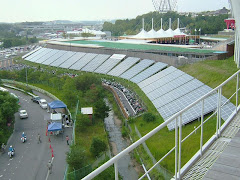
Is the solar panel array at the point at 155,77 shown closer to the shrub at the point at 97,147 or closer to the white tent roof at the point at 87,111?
the shrub at the point at 97,147

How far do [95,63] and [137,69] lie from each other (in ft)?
18.0

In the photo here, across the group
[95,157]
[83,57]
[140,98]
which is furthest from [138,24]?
[95,157]

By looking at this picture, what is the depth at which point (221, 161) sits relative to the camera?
2.26 metres

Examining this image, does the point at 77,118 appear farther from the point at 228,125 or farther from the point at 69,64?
the point at 69,64

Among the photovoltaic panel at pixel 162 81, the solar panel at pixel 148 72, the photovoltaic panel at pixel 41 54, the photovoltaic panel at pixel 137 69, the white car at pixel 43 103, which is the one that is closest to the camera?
the photovoltaic panel at pixel 162 81

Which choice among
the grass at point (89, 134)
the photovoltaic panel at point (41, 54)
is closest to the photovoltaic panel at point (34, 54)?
the photovoltaic panel at point (41, 54)

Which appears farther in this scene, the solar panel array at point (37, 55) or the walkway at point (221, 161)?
the solar panel array at point (37, 55)

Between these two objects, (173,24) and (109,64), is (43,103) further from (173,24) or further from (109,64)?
(173,24)

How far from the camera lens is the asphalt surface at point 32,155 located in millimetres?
9234

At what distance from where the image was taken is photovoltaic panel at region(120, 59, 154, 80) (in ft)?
64.2

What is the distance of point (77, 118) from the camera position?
13.1 metres

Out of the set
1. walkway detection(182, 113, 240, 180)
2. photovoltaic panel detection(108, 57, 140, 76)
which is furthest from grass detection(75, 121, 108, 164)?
walkway detection(182, 113, 240, 180)

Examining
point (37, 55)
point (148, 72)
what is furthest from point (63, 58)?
point (148, 72)

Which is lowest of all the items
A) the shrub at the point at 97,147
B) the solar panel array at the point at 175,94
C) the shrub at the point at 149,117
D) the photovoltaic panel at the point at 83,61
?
the shrub at the point at 97,147
